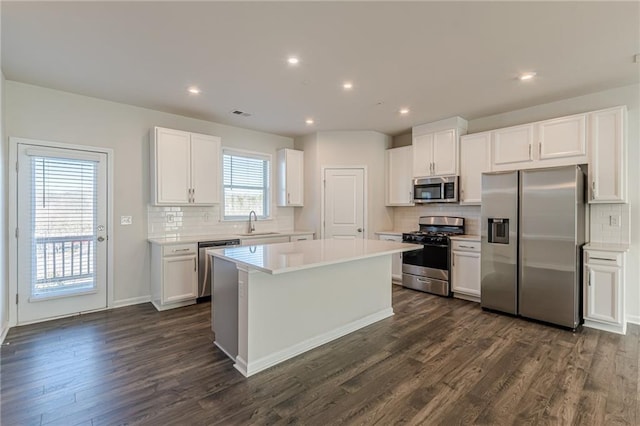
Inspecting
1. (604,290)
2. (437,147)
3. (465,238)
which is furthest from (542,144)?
(604,290)

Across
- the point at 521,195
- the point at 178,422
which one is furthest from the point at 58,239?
the point at 521,195

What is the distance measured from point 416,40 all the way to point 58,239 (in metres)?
4.36

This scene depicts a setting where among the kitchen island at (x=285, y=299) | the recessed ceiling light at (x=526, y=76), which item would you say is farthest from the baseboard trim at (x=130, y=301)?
the recessed ceiling light at (x=526, y=76)

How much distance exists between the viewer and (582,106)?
3777 mm

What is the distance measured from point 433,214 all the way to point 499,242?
153 cm

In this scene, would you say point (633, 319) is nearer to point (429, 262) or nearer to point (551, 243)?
point (551, 243)

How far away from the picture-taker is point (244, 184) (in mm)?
5398

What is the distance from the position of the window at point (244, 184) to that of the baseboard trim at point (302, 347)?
2854mm

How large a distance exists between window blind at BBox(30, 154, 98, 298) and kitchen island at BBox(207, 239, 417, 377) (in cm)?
203

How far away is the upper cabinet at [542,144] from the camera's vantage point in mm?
3617

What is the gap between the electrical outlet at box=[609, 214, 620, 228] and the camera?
11.7 ft

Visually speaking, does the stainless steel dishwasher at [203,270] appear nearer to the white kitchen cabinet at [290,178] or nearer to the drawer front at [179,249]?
the drawer front at [179,249]

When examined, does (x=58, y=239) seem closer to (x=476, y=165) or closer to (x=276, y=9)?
(x=276, y=9)

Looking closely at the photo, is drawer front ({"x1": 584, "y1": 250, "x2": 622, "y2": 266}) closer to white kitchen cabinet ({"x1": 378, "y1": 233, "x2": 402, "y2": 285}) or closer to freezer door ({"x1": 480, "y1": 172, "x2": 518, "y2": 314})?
freezer door ({"x1": 480, "y1": 172, "x2": 518, "y2": 314})
